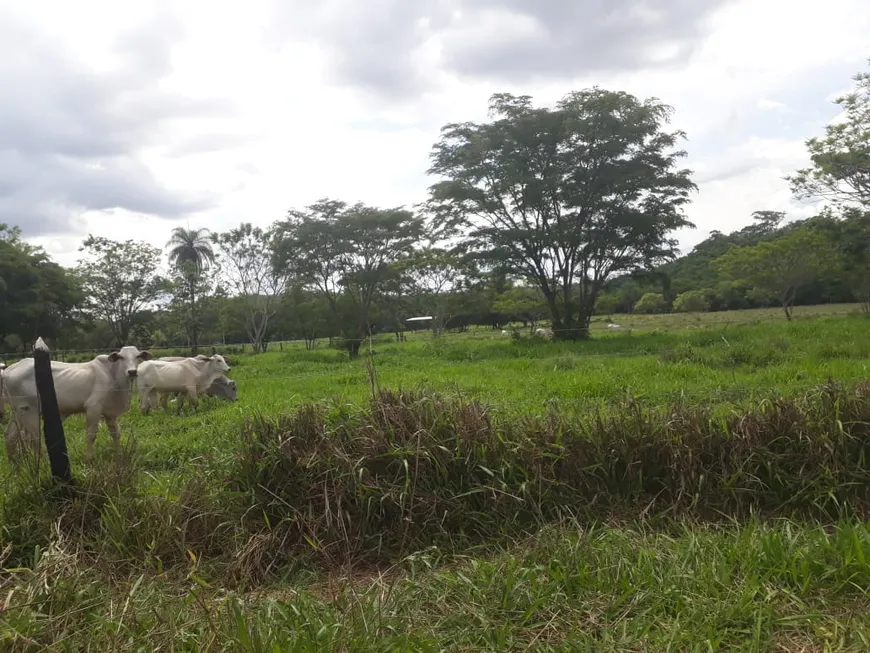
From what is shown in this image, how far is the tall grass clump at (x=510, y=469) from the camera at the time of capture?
3908 mm

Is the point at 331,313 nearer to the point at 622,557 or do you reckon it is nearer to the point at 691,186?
the point at 691,186

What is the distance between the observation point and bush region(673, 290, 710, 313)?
31.5 metres

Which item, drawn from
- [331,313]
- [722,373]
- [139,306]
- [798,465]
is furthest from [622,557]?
[139,306]

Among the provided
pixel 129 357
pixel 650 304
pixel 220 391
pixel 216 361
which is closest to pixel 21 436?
pixel 129 357

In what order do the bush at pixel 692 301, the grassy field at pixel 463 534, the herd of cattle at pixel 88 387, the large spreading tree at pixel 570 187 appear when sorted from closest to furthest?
→ the grassy field at pixel 463 534, the herd of cattle at pixel 88 387, the large spreading tree at pixel 570 187, the bush at pixel 692 301

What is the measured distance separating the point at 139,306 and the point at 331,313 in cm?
1160

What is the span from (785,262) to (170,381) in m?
26.3

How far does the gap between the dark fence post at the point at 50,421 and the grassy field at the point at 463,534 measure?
0.13 meters

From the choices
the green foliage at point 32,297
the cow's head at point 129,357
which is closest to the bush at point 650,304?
the green foliage at point 32,297

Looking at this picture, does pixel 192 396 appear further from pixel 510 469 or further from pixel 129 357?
pixel 510 469

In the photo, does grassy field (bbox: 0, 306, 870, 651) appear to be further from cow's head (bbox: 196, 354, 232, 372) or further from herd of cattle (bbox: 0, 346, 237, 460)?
cow's head (bbox: 196, 354, 232, 372)

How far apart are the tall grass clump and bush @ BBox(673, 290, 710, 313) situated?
28.7 metres

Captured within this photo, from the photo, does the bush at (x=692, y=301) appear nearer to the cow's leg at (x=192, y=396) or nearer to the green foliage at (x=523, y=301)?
the green foliage at (x=523, y=301)

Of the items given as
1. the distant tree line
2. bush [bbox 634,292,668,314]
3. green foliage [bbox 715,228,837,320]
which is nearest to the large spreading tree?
the distant tree line
